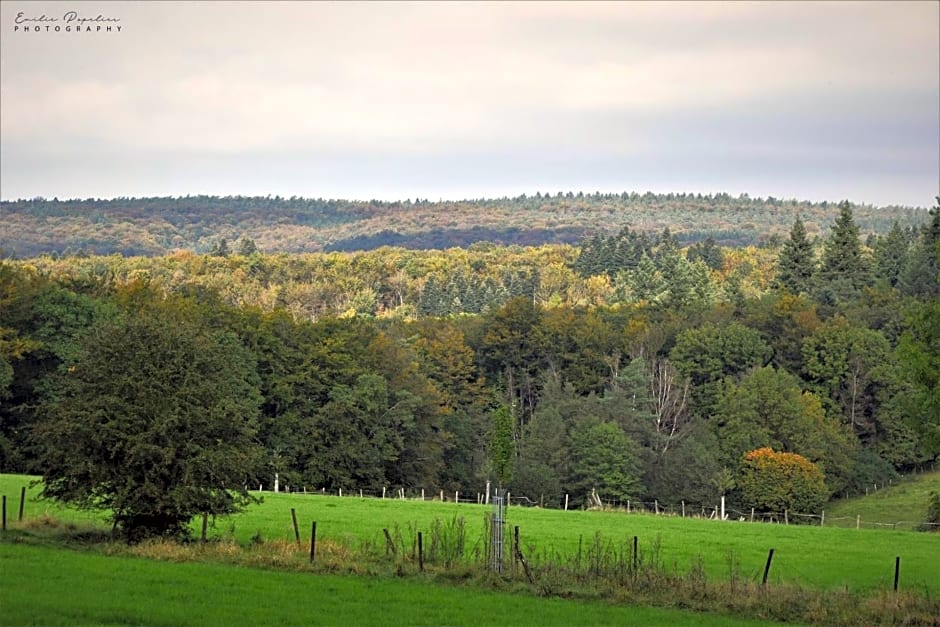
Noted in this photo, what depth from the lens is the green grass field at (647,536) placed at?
33.1 metres

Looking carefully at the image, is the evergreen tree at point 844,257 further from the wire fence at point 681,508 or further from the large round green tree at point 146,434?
the large round green tree at point 146,434

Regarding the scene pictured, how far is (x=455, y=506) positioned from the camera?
5400cm

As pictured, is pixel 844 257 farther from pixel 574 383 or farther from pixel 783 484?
pixel 783 484

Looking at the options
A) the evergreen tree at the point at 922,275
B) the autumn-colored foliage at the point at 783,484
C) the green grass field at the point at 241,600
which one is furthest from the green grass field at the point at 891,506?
the green grass field at the point at 241,600

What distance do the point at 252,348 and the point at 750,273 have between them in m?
114

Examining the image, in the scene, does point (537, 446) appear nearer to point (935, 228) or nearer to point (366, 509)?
point (366, 509)

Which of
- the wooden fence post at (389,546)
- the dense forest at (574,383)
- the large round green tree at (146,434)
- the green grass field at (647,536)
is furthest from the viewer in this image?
the dense forest at (574,383)

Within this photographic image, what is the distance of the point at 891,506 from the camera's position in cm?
8069

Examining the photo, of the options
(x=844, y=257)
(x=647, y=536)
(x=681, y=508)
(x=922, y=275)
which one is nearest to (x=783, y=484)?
(x=681, y=508)

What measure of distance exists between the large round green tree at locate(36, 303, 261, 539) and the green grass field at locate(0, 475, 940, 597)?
3.14 metres

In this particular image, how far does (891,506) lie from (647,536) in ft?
147

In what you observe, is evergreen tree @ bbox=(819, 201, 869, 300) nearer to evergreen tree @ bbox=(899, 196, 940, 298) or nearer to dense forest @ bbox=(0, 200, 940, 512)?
dense forest @ bbox=(0, 200, 940, 512)

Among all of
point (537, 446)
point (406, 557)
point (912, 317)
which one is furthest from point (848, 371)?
point (406, 557)

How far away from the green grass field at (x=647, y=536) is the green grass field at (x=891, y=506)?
26.8m
